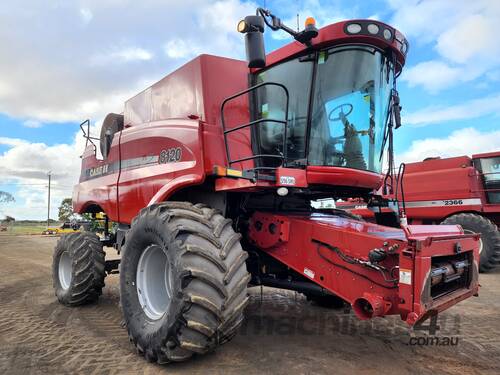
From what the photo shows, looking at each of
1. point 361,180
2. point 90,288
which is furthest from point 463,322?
point 90,288

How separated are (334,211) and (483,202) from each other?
6788 mm

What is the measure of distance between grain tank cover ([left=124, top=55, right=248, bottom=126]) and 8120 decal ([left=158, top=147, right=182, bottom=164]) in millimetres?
419

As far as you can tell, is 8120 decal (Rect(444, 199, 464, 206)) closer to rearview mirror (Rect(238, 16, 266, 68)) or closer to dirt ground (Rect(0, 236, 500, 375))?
dirt ground (Rect(0, 236, 500, 375))

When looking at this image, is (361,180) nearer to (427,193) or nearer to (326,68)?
(326,68)

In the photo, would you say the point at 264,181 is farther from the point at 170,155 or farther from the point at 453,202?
the point at 453,202

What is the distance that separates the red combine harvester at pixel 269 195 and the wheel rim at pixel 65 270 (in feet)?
5.59

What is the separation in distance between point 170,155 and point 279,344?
2276mm

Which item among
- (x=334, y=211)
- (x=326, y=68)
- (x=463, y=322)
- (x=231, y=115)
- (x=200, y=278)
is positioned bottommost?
(x=463, y=322)

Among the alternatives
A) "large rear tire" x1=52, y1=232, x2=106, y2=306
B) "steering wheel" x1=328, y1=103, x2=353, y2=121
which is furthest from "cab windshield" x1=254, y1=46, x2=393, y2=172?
"large rear tire" x1=52, y1=232, x2=106, y2=306

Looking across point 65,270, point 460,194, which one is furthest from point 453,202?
point 65,270

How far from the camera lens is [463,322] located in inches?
188

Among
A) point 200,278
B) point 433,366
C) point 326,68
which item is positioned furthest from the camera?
point 326,68

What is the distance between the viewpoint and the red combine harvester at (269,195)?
10.2 feet

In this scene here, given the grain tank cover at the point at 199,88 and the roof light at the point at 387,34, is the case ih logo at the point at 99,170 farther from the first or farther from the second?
the roof light at the point at 387,34
